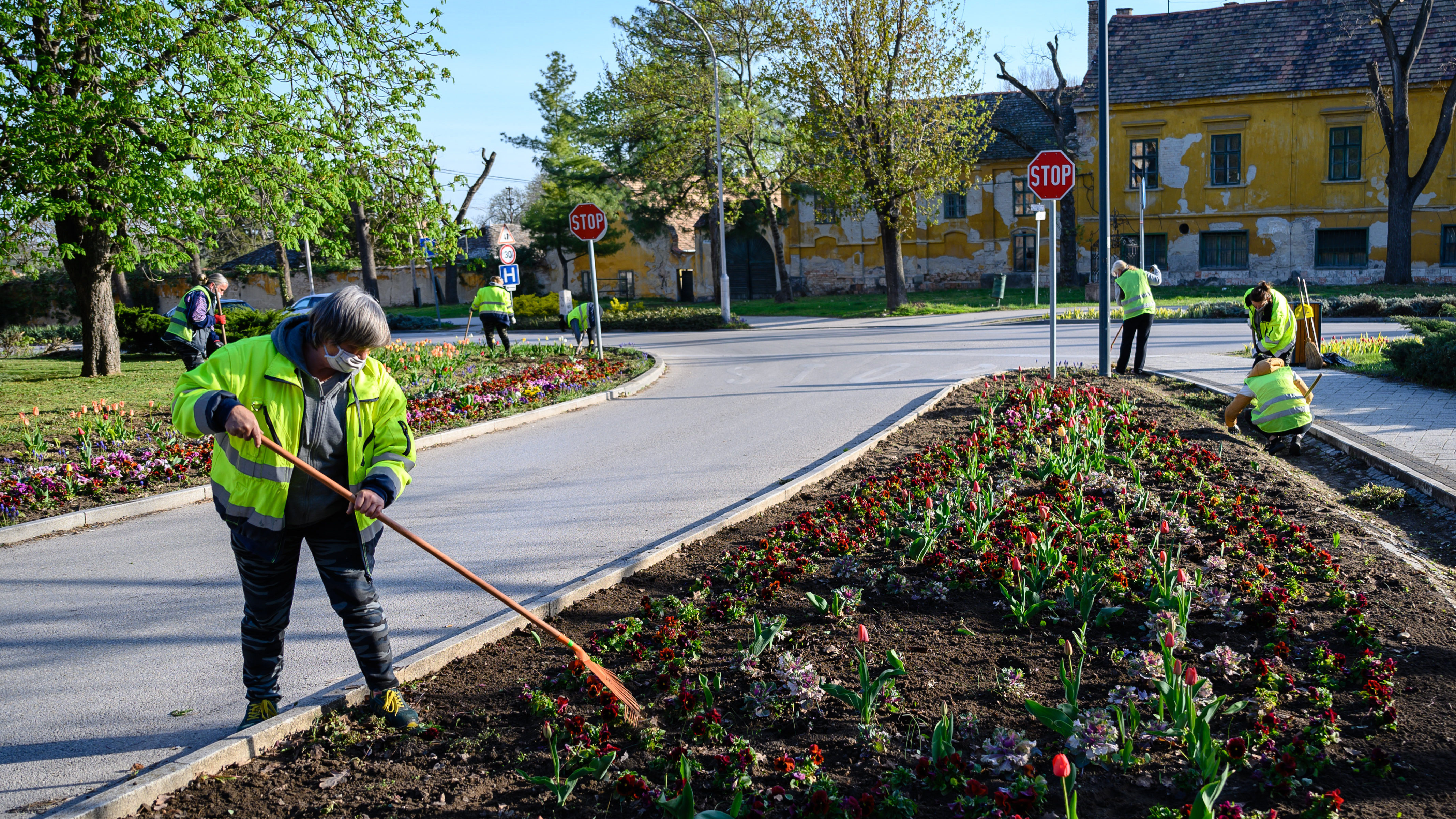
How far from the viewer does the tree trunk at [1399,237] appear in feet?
101

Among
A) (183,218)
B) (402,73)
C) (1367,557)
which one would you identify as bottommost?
(1367,557)

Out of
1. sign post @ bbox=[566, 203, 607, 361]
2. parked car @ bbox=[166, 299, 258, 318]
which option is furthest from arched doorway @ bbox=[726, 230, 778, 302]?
sign post @ bbox=[566, 203, 607, 361]

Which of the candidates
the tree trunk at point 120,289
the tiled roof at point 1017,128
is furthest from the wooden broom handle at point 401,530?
the tiled roof at point 1017,128

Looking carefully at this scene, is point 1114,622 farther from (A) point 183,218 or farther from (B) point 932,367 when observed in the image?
(A) point 183,218

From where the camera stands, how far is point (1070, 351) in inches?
665

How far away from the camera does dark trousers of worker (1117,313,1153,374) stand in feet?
41.9

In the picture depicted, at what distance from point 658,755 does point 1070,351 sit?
1501 centimetres

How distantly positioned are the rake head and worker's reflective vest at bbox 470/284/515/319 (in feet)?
50.9

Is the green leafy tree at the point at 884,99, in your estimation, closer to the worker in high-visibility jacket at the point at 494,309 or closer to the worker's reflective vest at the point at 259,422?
the worker in high-visibility jacket at the point at 494,309

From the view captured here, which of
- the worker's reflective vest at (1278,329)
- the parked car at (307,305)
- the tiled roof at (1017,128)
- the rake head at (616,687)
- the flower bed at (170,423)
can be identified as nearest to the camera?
the parked car at (307,305)

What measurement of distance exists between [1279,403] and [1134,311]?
4815 mm

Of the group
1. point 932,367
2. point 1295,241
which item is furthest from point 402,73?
point 1295,241

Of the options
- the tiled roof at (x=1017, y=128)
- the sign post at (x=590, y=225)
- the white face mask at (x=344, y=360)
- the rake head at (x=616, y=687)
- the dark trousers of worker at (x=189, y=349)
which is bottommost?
the rake head at (x=616, y=687)

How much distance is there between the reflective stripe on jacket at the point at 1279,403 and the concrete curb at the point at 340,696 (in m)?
4.48
